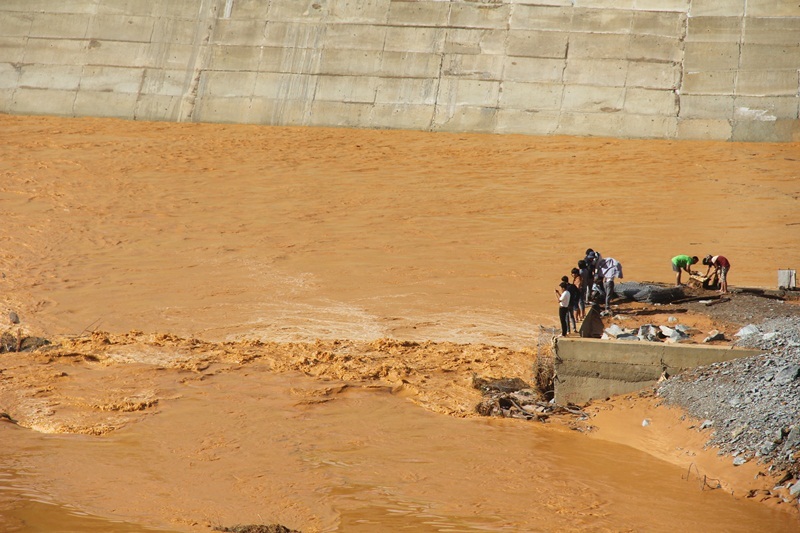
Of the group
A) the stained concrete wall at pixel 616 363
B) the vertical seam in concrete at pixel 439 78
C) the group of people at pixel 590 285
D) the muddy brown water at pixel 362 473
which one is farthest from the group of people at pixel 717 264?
the vertical seam in concrete at pixel 439 78

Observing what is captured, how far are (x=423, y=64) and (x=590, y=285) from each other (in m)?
15.5

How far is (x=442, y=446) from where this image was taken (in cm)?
1027

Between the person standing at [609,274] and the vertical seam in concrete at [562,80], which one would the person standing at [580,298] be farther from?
the vertical seam in concrete at [562,80]

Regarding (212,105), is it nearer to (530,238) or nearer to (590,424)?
(530,238)

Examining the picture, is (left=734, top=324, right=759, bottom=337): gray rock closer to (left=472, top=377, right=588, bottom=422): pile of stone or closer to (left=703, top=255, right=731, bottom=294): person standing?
(left=703, top=255, right=731, bottom=294): person standing

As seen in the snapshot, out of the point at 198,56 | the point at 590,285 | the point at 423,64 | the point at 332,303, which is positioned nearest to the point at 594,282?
the point at 590,285

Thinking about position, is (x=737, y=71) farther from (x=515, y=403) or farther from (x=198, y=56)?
(x=515, y=403)

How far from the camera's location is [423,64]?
27.8 meters

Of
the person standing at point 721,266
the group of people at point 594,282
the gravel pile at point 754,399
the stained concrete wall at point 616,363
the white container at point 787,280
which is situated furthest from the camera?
the white container at point 787,280

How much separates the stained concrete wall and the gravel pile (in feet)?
0.53

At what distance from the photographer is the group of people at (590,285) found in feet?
42.4

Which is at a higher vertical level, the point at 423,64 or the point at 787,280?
the point at 423,64

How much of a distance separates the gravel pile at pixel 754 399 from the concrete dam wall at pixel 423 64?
49.0 feet

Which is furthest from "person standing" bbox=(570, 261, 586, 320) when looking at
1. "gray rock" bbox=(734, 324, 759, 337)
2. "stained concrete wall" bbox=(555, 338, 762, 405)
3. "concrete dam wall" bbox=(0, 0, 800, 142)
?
"concrete dam wall" bbox=(0, 0, 800, 142)
